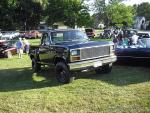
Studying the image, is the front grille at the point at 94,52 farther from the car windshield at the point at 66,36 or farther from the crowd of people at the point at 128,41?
the crowd of people at the point at 128,41

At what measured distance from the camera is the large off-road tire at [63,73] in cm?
1145

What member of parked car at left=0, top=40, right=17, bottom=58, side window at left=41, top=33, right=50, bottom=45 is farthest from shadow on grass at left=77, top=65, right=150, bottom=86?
parked car at left=0, top=40, right=17, bottom=58

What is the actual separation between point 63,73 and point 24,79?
202 centimetres

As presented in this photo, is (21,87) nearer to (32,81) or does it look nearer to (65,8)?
(32,81)

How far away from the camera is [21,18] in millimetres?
64438

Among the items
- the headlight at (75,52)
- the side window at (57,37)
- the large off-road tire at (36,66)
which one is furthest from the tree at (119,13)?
the headlight at (75,52)

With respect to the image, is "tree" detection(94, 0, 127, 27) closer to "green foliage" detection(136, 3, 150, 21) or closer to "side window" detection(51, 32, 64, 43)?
"side window" detection(51, 32, 64, 43)

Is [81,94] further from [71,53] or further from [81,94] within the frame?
[71,53]

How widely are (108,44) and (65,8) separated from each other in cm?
4662

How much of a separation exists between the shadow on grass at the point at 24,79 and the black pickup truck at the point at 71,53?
54 centimetres

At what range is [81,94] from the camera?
10.0 metres

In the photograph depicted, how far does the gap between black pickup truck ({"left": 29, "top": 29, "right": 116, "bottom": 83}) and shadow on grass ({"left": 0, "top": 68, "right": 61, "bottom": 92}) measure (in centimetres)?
54

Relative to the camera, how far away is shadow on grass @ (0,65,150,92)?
37.5ft

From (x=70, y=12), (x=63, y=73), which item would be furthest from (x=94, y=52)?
(x=70, y=12)
